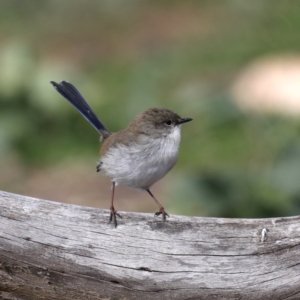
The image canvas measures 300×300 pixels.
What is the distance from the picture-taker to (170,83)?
12852mm

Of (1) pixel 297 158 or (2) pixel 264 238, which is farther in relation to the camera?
(1) pixel 297 158

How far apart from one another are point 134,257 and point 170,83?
27.9ft

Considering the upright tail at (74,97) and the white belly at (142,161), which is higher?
the upright tail at (74,97)

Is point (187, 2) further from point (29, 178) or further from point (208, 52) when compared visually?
point (29, 178)

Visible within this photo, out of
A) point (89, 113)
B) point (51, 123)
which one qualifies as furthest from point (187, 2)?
point (89, 113)

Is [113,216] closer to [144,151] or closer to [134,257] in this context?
[134,257]

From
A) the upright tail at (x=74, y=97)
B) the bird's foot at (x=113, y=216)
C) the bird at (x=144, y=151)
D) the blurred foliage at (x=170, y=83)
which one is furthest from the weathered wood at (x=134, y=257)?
the blurred foliage at (x=170, y=83)

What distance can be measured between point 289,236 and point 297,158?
3317 mm

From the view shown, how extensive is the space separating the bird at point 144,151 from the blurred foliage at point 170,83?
83.3 inches

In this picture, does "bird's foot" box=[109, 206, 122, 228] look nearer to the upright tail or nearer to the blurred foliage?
the upright tail

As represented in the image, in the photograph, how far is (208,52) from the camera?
548 inches

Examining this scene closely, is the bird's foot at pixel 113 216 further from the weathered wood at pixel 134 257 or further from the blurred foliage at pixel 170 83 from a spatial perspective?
the blurred foliage at pixel 170 83

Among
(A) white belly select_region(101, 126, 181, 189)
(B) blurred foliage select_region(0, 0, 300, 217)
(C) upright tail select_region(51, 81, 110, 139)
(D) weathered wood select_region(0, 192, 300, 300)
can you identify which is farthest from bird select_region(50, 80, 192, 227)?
(B) blurred foliage select_region(0, 0, 300, 217)

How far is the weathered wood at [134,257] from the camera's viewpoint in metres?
4.51
